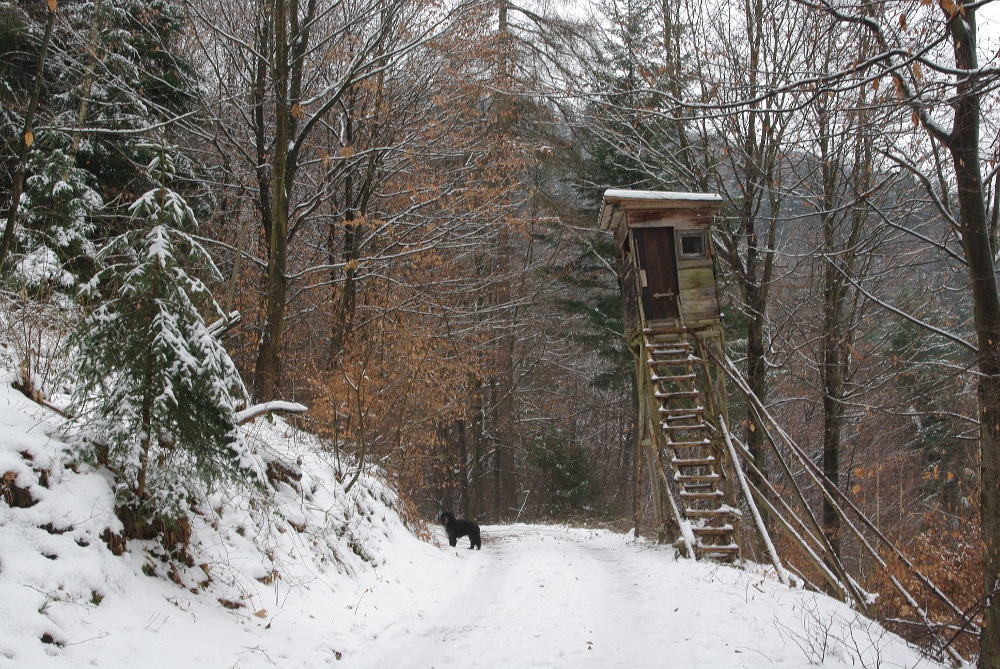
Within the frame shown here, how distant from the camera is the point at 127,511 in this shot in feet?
15.8

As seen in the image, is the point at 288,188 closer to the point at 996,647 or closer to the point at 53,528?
the point at 53,528

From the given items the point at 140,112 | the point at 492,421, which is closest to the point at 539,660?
the point at 140,112

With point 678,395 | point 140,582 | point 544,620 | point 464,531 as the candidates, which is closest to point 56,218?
point 140,582

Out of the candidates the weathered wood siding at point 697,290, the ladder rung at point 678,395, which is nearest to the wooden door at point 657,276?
the weathered wood siding at point 697,290

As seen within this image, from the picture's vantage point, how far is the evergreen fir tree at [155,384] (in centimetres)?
475

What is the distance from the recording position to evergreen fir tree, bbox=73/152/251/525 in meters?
4.75

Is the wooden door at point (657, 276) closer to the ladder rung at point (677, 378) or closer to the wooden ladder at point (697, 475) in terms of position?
the wooden ladder at point (697, 475)

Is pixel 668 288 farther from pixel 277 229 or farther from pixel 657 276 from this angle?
pixel 277 229

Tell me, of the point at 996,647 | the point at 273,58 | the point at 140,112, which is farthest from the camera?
the point at 140,112

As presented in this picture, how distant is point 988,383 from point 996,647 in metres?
2.24

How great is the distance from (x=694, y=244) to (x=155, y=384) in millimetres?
10688

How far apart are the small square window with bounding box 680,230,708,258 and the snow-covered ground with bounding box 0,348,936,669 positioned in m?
6.38

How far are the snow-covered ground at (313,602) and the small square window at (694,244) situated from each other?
638 cm

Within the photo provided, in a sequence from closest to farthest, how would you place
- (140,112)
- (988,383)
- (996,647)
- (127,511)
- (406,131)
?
(127,511), (996,647), (988,383), (140,112), (406,131)
